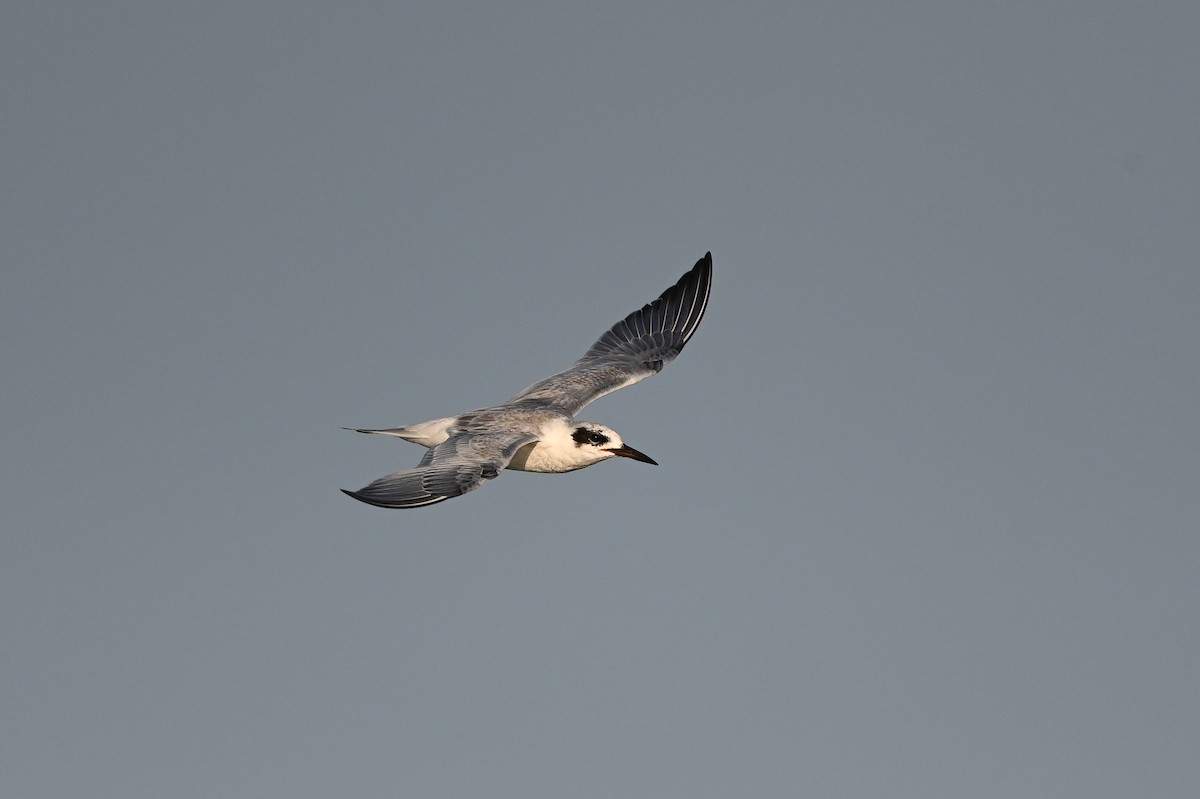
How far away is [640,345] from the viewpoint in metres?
34.2

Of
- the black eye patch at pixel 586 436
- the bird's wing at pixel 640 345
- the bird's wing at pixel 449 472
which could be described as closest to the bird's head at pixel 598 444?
the black eye patch at pixel 586 436

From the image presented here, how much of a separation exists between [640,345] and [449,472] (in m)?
11.3

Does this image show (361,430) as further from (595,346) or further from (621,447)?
(595,346)

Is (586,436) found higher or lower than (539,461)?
higher

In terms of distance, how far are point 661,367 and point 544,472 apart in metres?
5.92

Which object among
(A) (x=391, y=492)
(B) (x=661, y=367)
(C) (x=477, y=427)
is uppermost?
(B) (x=661, y=367)

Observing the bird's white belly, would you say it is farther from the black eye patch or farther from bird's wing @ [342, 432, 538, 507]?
bird's wing @ [342, 432, 538, 507]

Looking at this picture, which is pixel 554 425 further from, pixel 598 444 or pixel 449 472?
pixel 449 472

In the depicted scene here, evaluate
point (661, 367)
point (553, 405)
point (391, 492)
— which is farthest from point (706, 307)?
point (391, 492)

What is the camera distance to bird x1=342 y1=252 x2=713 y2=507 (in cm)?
2352

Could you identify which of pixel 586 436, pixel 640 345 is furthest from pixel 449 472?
pixel 640 345

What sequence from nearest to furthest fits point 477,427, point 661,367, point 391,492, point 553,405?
point 391,492 → point 477,427 → point 553,405 → point 661,367

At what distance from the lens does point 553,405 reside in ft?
99.1

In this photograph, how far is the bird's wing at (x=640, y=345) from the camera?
3175 centimetres
